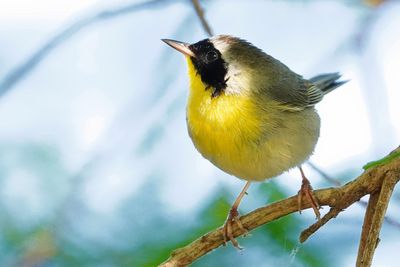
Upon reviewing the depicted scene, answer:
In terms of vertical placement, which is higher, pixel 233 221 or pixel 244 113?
pixel 244 113

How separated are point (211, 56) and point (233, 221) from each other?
0.72 metres

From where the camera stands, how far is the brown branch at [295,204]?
5.86 feet

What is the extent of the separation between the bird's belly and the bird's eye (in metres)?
0.26

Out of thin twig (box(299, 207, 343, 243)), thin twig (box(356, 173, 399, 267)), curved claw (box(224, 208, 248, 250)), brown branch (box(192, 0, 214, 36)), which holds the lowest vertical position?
thin twig (box(356, 173, 399, 267))

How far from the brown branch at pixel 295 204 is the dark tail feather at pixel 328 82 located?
4.52 feet

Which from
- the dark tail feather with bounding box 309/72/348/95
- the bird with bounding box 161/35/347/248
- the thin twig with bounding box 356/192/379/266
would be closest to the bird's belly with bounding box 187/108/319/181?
the bird with bounding box 161/35/347/248

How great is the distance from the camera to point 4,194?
10.2ft

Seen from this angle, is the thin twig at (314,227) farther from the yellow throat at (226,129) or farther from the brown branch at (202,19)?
the brown branch at (202,19)

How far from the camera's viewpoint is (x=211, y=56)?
9.51 ft

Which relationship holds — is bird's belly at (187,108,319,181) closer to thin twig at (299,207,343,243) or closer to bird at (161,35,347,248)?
bird at (161,35,347,248)

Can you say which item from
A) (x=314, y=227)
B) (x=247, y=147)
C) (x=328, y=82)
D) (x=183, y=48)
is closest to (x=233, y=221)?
(x=247, y=147)

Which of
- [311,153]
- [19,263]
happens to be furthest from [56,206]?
[311,153]

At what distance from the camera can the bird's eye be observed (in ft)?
9.47

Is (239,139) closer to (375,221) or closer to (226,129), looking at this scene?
(226,129)
